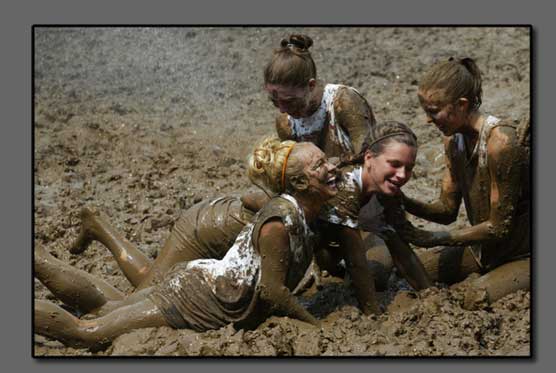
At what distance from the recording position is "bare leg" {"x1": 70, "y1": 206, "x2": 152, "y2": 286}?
4785 mm

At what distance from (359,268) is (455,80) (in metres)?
0.81

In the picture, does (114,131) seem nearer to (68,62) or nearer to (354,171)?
(68,62)

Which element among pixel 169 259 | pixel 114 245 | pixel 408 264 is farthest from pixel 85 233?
pixel 408 264

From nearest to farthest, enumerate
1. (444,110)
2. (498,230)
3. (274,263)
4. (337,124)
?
1. (274,263)
2. (444,110)
3. (498,230)
4. (337,124)

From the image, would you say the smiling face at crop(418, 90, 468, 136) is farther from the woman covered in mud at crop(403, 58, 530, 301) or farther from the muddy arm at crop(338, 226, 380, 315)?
the muddy arm at crop(338, 226, 380, 315)

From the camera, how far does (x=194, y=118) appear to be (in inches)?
255

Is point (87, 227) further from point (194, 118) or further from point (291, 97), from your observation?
point (194, 118)

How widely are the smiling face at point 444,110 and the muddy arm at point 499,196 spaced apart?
14 centimetres

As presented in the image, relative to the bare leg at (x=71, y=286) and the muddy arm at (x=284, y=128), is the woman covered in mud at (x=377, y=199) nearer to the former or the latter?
the muddy arm at (x=284, y=128)

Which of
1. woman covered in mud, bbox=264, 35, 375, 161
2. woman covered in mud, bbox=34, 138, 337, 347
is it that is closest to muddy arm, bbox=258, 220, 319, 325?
woman covered in mud, bbox=34, 138, 337, 347

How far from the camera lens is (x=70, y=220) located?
17.9 ft

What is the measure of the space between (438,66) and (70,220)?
1968mm

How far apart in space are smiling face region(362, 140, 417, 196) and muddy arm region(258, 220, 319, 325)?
1.48 feet

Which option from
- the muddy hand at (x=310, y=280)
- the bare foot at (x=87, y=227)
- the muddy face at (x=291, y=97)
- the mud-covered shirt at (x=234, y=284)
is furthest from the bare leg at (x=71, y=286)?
the muddy face at (x=291, y=97)
